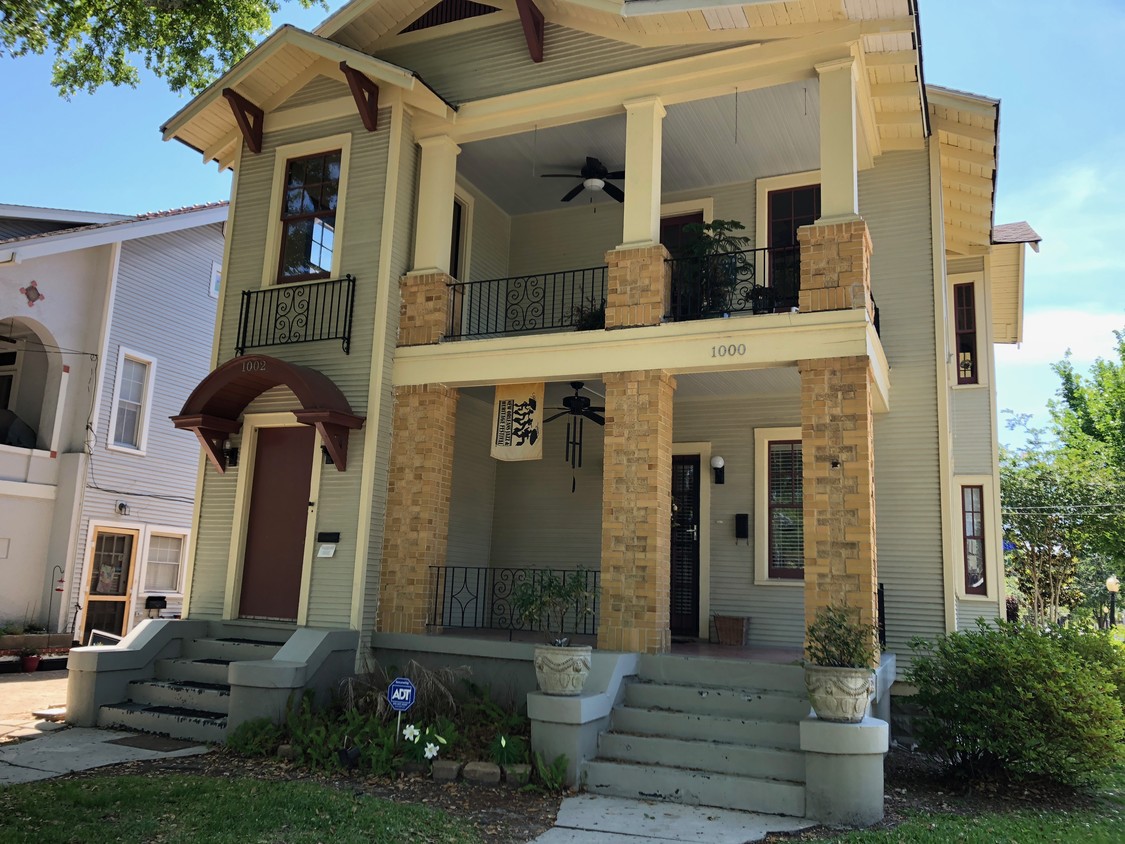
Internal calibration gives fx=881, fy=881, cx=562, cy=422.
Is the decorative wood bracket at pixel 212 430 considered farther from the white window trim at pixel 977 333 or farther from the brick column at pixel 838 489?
the white window trim at pixel 977 333

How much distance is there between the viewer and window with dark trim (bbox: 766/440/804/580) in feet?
37.6

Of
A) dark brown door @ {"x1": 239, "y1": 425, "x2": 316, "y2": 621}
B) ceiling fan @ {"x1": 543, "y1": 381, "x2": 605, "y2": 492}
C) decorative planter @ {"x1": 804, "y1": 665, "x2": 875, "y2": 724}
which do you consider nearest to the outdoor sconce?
dark brown door @ {"x1": 239, "y1": 425, "x2": 316, "y2": 621}

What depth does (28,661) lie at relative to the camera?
44.5ft

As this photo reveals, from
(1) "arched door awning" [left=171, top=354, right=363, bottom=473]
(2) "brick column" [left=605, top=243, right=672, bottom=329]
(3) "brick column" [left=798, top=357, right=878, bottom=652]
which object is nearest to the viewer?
(3) "brick column" [left=798, top=357, right=878, bottom=652]

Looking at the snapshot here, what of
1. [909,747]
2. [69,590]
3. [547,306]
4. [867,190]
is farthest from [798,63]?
[69,590]

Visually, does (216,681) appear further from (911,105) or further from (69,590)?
(911,105)

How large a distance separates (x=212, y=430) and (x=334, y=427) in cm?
189

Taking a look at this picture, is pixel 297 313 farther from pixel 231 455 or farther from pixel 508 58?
pixel 508 58

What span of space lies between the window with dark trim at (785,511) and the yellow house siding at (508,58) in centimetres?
517

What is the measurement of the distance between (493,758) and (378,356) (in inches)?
194

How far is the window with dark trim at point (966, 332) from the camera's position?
1337cm

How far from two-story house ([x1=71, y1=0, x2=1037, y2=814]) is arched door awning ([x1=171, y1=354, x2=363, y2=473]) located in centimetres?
4

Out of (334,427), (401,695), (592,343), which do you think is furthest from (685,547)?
(401,695)

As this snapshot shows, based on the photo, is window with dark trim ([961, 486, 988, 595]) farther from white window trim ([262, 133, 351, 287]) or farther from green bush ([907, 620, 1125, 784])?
white window trim ([262, 133, 351, 287])
